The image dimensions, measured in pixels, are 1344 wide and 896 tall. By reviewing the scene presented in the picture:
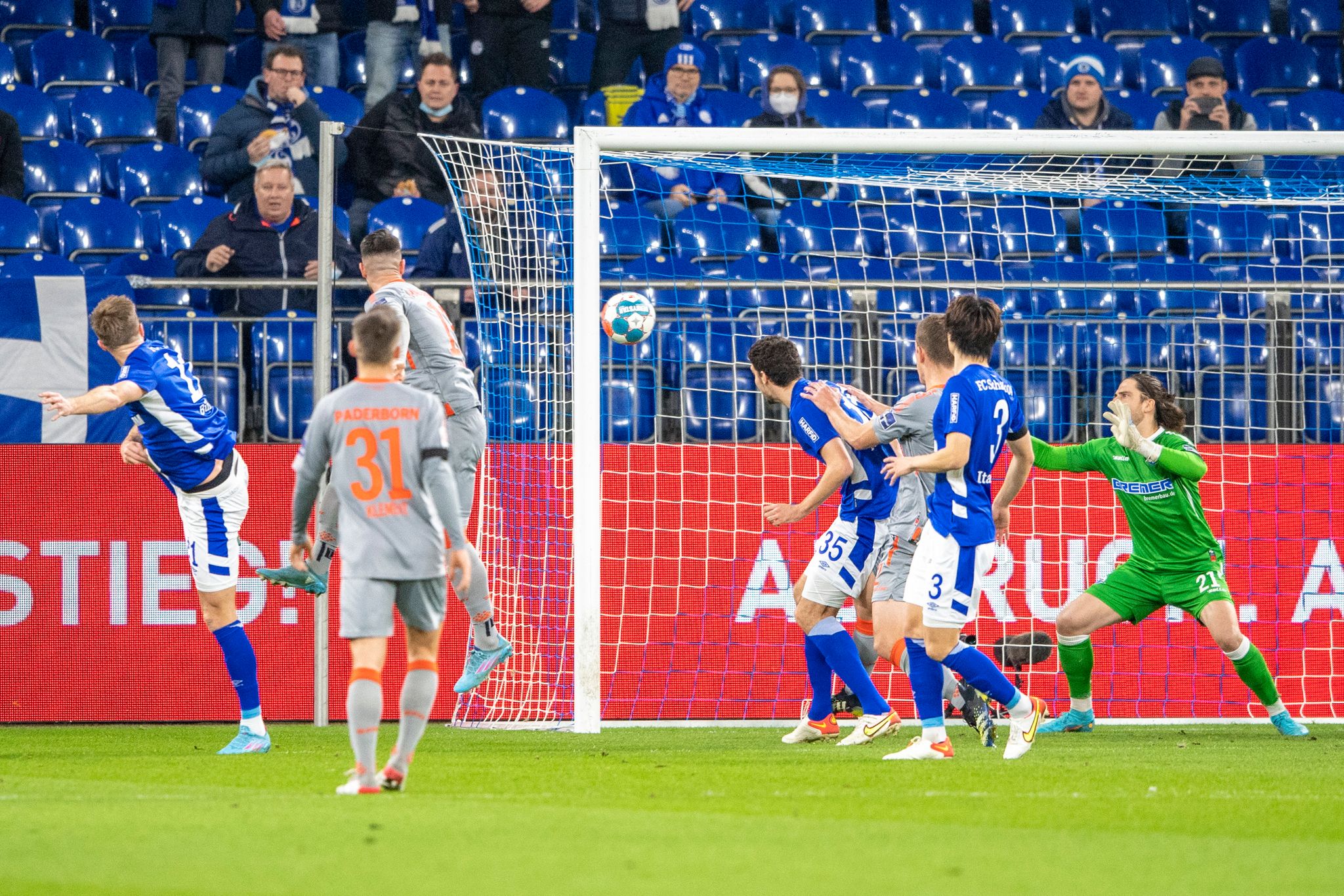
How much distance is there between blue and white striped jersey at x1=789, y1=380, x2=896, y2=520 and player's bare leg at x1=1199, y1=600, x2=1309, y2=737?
2.20 m

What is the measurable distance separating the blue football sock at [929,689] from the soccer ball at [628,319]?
2618 millimetres

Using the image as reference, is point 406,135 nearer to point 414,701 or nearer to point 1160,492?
point 1160,492

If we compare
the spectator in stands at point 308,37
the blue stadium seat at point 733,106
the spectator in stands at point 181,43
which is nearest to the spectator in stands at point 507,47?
the spectator in stands at point 308,37

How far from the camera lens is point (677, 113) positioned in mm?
13648

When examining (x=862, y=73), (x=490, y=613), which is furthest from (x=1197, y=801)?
(x=862, y=73)

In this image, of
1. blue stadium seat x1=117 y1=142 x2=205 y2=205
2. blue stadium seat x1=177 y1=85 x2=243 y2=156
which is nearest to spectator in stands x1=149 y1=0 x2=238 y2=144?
blue stadium seat x1=177 y1=85 x2=243 y2=156

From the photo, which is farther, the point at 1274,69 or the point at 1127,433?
the point at 1274,69

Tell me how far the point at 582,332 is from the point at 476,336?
2.30 metres

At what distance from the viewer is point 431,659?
19.0ft

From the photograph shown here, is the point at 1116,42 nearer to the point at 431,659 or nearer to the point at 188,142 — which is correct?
the point at 188,142

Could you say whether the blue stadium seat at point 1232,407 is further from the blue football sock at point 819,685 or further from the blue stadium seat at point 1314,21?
the blue stadium seat at point 1314,21

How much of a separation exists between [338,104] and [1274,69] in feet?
29.5

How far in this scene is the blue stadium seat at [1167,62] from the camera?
51.3ft

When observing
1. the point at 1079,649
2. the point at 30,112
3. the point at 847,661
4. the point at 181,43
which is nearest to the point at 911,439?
the point at 847,661
